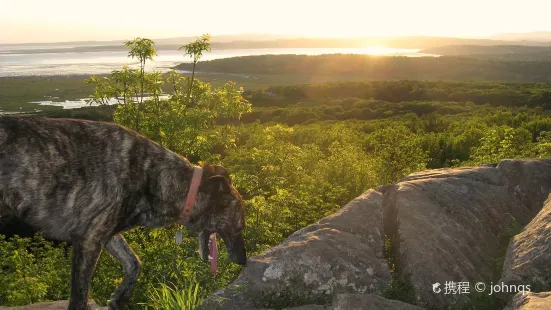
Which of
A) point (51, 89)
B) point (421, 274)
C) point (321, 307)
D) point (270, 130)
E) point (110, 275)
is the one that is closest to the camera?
point (321, 307)

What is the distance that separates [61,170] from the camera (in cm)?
518

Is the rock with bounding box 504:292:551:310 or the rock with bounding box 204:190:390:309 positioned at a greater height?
the rock with bounding box 504:292:551:310

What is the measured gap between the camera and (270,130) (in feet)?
44.4

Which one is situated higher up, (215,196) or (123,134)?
(123,134)

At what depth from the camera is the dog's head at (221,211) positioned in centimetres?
584

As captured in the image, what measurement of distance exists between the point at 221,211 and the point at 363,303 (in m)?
2.18

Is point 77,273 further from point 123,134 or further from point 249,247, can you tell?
point 249,247

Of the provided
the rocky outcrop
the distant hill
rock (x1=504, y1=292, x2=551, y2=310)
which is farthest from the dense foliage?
the distant hill

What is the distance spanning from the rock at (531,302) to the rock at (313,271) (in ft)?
5.94

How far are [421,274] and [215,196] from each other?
10.4 ft

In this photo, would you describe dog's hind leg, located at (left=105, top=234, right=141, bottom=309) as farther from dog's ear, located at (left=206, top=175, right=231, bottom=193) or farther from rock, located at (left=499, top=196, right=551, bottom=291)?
rock, located at (left=499, top=196, right=551, bottom=291)

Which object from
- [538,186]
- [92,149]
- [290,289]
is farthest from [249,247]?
[538,186]

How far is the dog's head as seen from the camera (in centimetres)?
584

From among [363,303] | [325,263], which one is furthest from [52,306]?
[363,303]
